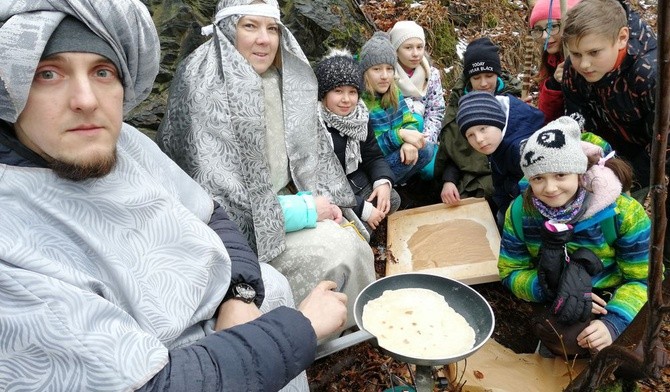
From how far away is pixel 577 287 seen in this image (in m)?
2.54

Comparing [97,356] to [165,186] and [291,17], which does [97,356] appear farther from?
[291,17]

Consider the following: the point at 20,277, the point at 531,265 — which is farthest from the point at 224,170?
the point at 531,265

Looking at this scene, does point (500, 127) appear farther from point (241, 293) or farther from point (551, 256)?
point (241, 293)

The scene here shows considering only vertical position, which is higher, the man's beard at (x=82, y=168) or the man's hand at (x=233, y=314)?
the man's beard at (x=82, y=168)

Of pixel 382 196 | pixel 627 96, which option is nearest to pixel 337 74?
pixel 382 196

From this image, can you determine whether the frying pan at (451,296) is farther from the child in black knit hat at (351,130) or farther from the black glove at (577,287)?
the child in black knit hat at (351,130)

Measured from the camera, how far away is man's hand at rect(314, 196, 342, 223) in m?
2.84

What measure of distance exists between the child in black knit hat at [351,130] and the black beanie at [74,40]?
76.6 inches

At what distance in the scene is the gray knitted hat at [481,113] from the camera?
3.25 metres

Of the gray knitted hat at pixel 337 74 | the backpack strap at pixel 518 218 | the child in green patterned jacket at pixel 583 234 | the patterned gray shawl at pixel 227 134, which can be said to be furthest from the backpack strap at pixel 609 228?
the gray knitted hat at pixel 337 74

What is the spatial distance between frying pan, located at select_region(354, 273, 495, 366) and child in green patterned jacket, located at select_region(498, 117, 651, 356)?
759mm

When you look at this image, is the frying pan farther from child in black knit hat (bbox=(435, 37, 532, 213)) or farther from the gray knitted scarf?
child in black knit hat (bbox=(435, 37, 532, 213))

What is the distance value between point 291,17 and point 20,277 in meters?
3.69

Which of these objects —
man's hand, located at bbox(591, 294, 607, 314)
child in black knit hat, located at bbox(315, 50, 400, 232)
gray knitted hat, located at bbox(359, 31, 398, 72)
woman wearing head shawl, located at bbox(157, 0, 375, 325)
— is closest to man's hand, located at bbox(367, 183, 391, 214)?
child in black knit hat, located at bbox(315, 50, 400, 232)
